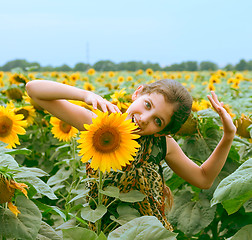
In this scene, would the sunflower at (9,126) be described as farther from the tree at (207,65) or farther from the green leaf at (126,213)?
the tree at (207,65)

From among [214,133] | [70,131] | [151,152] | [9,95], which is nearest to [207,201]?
[214,133]

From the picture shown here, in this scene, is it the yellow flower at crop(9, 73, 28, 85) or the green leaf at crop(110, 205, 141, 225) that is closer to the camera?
the green leaf at crop(110, 205, 141, 225)

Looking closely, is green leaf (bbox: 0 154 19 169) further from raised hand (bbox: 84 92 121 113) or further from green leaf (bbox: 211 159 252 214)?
green leaf (bbox: 211 159 252 214)

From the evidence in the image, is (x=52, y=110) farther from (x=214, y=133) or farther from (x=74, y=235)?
(x=214, y=133)

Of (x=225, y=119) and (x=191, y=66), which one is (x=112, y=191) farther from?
(x=191, y=66)

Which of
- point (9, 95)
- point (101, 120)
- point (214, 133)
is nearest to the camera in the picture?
point (101, 120)

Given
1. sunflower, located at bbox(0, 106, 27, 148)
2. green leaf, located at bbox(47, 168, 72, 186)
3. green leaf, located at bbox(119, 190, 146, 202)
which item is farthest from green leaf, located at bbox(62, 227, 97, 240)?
green leaf, located at bbox(47, 168, 72, 186)

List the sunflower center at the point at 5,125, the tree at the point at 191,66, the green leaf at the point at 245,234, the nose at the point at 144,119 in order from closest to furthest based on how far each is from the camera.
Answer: the green leaf at the point at 245,234, the nose at the point at 144,119, the sunflower center at the point at 5,125, the tree at the point at 191,66

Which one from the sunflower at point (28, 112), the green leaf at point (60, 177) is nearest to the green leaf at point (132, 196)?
the green leaf at point (60, 177)

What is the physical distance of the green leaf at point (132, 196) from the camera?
136 centimetres

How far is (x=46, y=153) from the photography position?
2.77m

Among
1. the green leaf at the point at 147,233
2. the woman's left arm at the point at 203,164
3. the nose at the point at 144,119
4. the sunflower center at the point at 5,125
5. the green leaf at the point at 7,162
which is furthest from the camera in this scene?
the sunflower center at the point at 5,125

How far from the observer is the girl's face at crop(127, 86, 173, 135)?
141cm

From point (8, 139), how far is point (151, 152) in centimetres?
65
